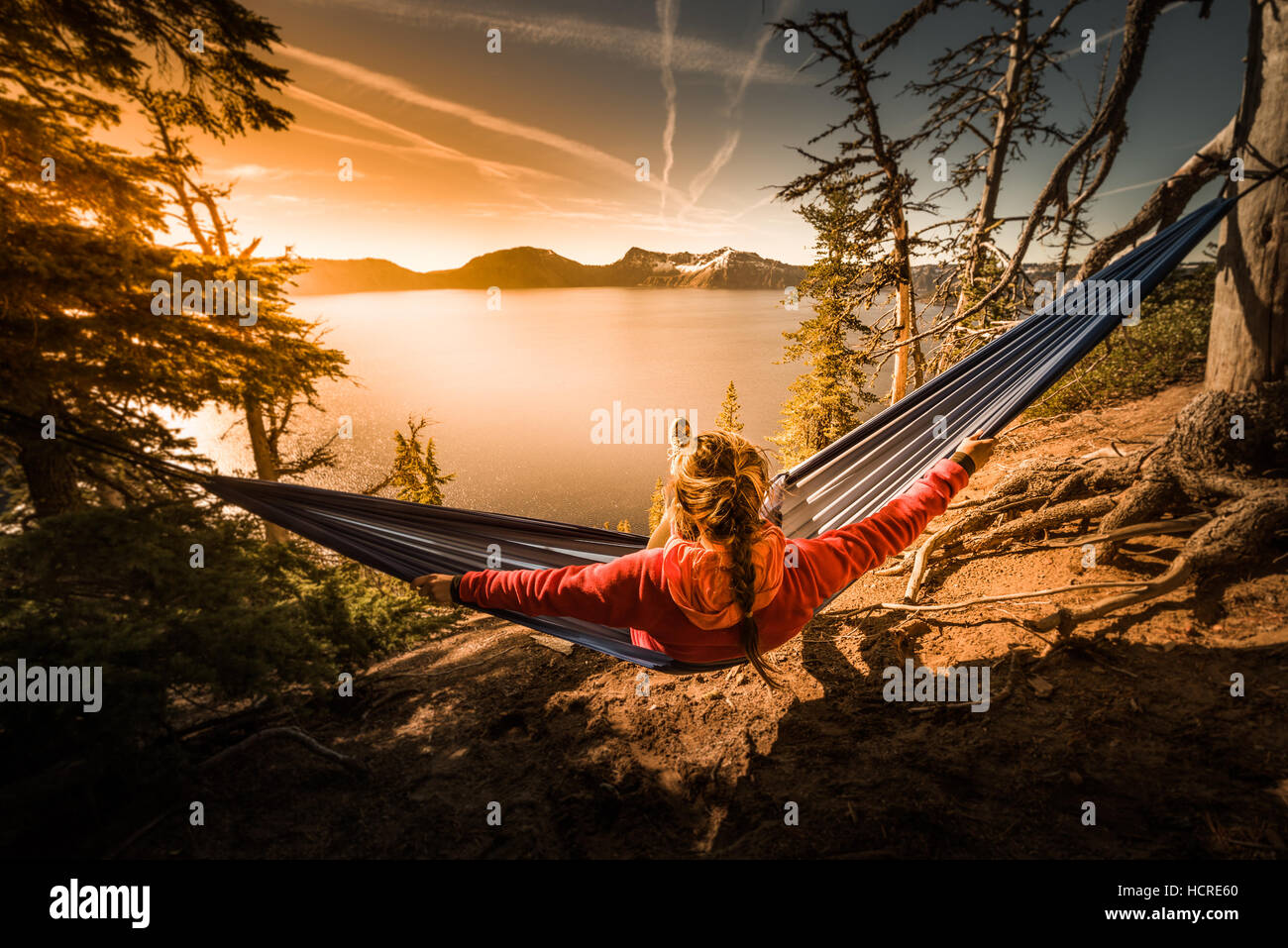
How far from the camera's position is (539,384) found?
103m

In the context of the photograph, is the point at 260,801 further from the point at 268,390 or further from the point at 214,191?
the point at 214,191

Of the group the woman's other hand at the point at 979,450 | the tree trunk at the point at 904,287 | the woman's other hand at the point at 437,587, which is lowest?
the woman's other hand at the point at 437,587

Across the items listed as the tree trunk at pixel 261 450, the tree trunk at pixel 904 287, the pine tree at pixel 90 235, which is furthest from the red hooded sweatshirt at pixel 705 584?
the tree trunk at pixel 261 450

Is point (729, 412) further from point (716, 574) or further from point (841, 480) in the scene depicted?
point (716, 574)

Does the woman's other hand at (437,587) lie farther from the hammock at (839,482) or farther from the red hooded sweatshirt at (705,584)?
the hammock at (839,482)

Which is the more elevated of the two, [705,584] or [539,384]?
[539,384]

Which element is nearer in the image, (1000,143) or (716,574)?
(716,574)

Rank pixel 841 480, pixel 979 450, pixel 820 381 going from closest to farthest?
pixel 979 450 → pixel 841 480 → pixel 820 381

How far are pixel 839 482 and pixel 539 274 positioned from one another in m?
196

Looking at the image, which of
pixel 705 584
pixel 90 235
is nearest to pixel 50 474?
pixel 90 235

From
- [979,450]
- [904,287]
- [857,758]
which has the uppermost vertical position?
[904,287]

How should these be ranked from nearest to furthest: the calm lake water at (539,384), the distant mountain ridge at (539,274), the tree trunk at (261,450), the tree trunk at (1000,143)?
the tree trunk at (1000,143) < the tree trunk at (261,450) < the calm lake water at (539,384) < the distant mountain ridge at (539,274)

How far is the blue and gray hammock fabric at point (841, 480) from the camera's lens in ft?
7.44
